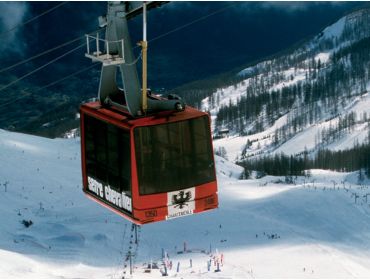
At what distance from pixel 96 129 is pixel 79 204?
2644cm

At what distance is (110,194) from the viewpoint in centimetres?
2200

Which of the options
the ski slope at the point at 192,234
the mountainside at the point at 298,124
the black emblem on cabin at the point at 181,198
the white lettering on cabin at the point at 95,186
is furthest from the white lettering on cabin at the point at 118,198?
the mountainside at the point at 298,124

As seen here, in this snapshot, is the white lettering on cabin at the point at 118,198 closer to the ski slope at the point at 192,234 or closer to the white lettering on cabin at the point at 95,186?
the white lettering on cabin at the point at 95,186

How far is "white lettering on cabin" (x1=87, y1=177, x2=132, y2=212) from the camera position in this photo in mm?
21203

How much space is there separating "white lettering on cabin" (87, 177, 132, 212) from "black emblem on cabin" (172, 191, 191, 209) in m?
1.02

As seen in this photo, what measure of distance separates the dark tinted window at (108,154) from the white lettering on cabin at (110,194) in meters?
0.11

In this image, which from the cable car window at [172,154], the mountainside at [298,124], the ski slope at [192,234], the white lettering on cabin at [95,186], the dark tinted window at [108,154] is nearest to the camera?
the cable car window at [172,154]

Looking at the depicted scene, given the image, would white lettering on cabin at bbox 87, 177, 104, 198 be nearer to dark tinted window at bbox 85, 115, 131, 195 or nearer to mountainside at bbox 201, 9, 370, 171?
dark tinted window at bbox 85, 115, 131, 195

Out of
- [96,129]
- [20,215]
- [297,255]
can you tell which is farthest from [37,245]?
[96,129]

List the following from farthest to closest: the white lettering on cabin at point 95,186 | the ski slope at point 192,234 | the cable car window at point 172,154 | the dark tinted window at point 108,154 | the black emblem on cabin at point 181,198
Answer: the ski slope at point 192,234 < the white lettering on cabin at point 95,186 < the black emblem on cabin at point 181,198 < the dark tinted window at point 108,154 < the cable car window at point 172,154

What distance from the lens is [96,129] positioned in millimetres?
22172

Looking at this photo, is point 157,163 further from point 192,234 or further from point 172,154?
point 192,234

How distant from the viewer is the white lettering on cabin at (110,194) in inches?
835

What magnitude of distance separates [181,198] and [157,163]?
3.40 feet
